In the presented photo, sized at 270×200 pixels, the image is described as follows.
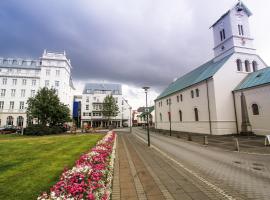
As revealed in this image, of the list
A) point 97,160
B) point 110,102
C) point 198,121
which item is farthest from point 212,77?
point 110,102

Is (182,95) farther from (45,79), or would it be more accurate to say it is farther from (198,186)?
(45,79)

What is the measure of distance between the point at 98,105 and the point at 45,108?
3335 centimetres

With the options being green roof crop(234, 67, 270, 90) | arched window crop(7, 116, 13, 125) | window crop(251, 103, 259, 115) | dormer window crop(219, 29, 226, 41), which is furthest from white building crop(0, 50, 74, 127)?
window crop(251, 103, 259, 115)

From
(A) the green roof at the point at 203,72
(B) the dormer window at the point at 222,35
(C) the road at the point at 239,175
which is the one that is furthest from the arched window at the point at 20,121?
(B) the dormer window at the point at 222,35

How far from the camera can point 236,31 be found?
97.5 feet

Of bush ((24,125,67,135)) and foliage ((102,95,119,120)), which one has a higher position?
foliage ((102,95,119,120))

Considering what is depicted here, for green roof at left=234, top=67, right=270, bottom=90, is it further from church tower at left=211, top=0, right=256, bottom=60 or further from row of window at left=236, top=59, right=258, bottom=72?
church tower at left=211, top=0, right=256, bottom=60

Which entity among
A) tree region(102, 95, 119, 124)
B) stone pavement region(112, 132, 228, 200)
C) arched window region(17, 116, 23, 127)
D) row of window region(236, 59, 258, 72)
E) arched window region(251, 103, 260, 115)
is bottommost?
stone pavement region(112, 132, 228, 200)

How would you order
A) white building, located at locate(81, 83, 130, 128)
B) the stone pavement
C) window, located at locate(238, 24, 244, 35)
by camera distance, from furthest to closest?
white building, located at locate(81, 83, 130, 128)
window, located at locate(238, 24, 244, 35)
the stone pavement

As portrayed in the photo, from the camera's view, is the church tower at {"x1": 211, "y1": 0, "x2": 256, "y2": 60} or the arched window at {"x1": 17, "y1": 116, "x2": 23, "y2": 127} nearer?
the church tower at {"x1": 211, "y1": 0, "x2": 256, "y2": 60}

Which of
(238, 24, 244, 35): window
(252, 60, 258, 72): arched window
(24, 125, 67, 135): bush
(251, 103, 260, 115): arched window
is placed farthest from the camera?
(24, 125, 67, 135): bush

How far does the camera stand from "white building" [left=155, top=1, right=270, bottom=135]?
23.2 meters

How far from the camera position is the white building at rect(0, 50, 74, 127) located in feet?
171

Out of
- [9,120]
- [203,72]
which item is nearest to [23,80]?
[9,120]
